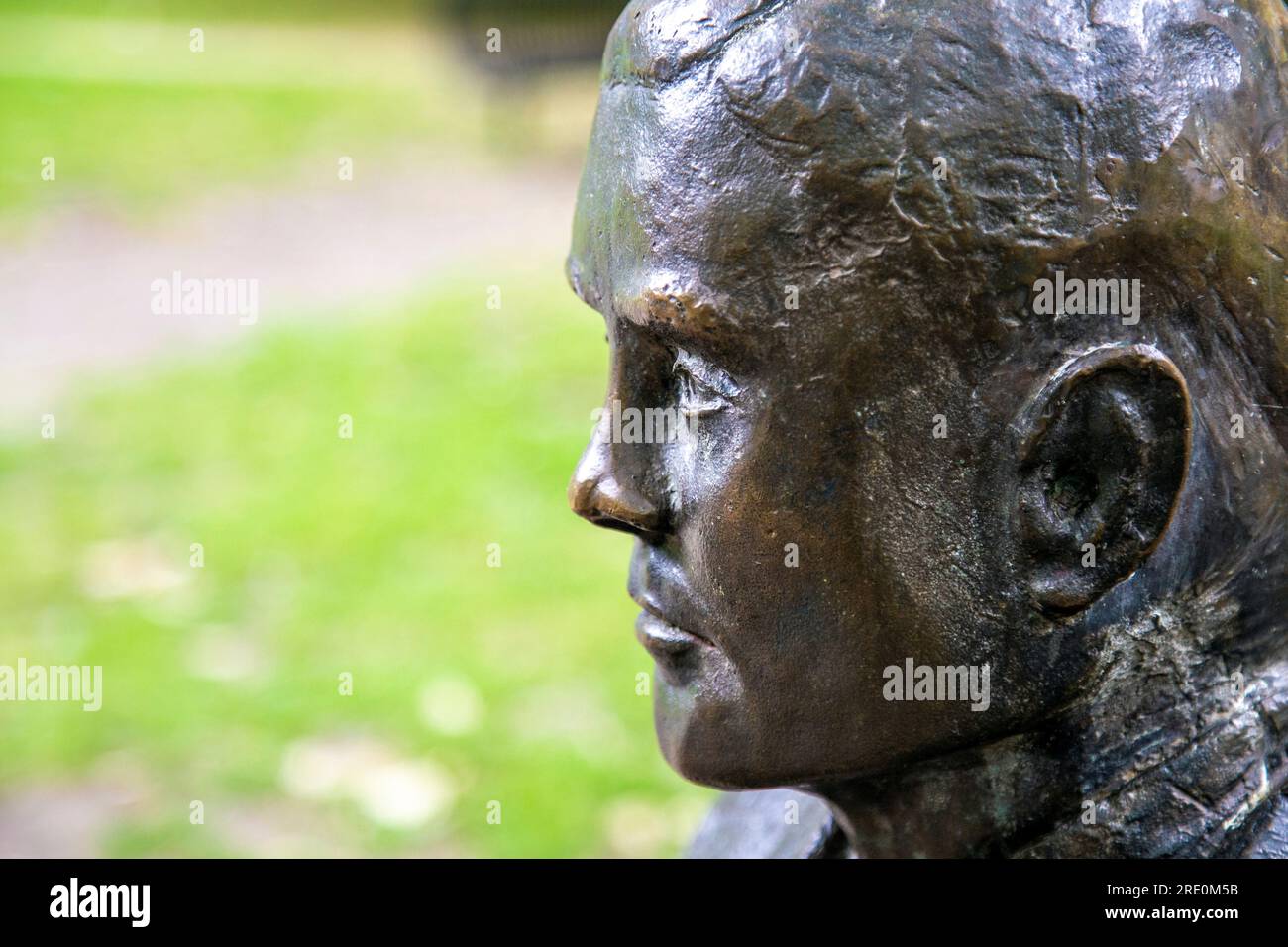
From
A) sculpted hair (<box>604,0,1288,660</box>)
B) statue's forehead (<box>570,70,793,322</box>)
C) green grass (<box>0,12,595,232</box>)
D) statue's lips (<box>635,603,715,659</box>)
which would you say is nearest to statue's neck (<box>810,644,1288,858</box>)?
statue's lips (<box>635,603,715,659</box>)

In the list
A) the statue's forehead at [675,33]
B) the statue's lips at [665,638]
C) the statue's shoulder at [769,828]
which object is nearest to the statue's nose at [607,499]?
the statue's lips at [665,638]

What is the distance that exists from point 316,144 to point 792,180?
420 inches

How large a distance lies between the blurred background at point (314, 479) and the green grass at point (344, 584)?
1 centimetres

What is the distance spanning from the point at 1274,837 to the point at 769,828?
34.3 inches

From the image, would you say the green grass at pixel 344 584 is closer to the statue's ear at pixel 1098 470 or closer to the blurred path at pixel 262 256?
the blurred path at pixel 262 256

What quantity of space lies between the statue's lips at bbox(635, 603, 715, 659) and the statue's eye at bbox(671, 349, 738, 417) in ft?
1.01

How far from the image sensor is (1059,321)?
79.3 inches

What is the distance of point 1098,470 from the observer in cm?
209

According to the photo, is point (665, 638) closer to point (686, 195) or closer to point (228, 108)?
point (686, 195)

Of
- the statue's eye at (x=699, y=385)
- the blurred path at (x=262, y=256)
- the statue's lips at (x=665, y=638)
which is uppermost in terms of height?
the blurred path at (x=262, y=256)

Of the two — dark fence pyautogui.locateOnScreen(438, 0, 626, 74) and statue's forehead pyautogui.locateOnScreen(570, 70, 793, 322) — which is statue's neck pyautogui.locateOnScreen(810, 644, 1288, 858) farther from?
dark fence pyautogui.locateOnScreen(438, 0, 626, 74)

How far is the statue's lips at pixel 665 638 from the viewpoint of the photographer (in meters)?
2.24

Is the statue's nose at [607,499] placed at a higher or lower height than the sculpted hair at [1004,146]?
lower

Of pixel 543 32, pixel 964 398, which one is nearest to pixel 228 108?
pixel 543 32
